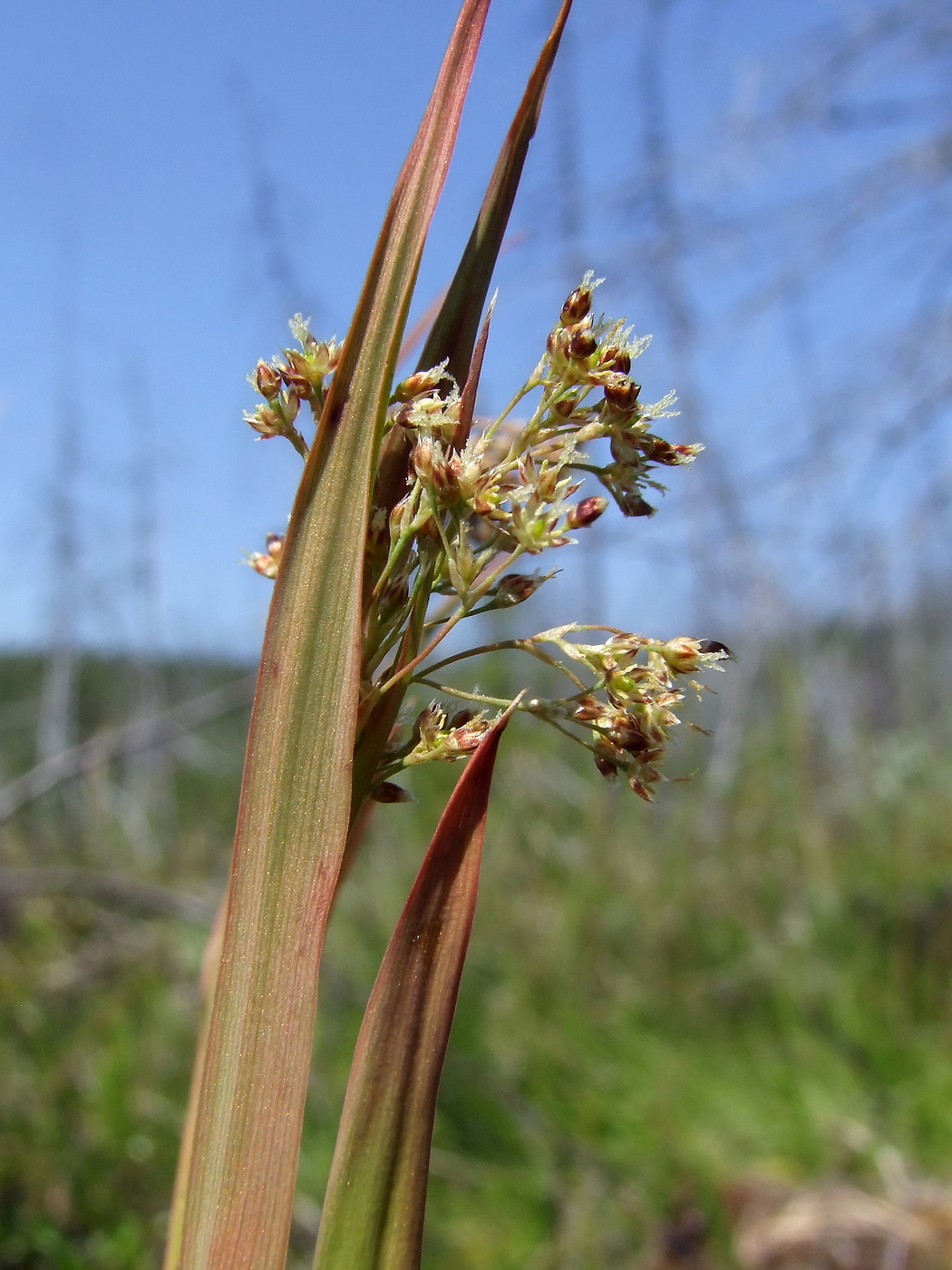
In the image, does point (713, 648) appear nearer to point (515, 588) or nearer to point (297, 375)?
point (515, 588)

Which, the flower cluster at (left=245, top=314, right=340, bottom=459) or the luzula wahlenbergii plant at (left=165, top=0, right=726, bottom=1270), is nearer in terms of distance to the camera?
the luzula wahlenbergii plant at (left=165, top=0, right=726, bottom=1270)

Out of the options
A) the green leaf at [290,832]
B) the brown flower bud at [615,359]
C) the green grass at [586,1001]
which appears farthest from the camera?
Answer: the green grass at [586,1001]

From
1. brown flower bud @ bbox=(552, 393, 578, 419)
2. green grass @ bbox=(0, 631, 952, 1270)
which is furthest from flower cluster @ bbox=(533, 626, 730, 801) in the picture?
green grass @ bbox=(0, 631, 952, 1270)

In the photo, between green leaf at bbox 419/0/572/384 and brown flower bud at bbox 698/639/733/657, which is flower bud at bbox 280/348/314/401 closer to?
green leaf at bbox 419/0/572/384

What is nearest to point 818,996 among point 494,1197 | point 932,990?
point 932,990

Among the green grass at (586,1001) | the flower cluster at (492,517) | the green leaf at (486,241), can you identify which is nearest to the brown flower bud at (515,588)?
the flower cluster at (492,517)

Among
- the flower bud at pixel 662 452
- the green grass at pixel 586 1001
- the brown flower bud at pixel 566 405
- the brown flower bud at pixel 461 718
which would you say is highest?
the brown flower bud at pixel 566 405

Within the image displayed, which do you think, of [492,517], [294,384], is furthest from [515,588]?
[294,384]

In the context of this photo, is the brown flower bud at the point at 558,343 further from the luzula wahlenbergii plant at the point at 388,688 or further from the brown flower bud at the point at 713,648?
the brown flower bud at the point at 713,648
